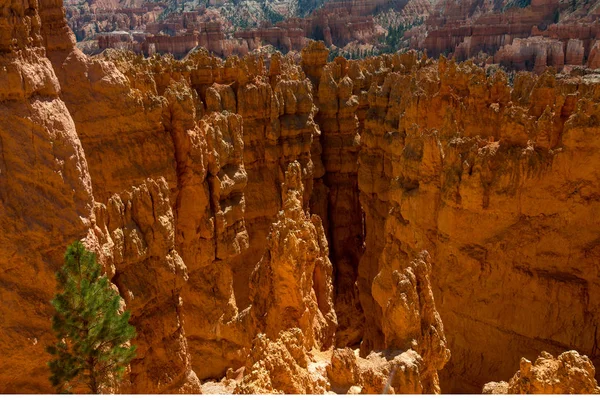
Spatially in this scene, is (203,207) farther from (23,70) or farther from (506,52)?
(506,52)

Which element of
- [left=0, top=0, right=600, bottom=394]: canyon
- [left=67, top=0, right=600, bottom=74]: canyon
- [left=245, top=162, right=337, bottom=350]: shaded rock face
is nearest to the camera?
[left=0, top=0, right=600, bottom=394]: canyon

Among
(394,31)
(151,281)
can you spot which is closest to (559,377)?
A: (151,281)

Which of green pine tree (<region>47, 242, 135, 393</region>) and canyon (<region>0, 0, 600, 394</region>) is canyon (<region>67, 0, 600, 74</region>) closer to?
canyon (<region>0, 0, 600, 394</region>)

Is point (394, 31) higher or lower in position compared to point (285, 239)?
lower

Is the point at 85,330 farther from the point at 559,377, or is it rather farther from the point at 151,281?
the point at 559,377

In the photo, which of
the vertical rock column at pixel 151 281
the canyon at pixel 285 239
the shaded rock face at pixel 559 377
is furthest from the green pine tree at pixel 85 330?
the shaded rock face at pixel 559 377

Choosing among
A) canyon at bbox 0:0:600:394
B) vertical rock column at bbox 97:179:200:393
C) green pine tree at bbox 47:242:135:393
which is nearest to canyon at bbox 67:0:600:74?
canyon at bbox 0:0:600:394
